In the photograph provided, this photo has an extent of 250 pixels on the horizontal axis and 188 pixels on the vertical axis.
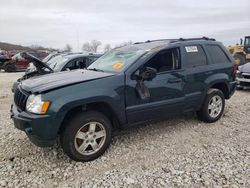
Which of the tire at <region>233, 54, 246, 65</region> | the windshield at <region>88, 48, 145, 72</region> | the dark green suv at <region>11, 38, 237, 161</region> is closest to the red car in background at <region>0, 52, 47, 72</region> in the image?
the windshield at <region>88, 48, 145, 72</region>

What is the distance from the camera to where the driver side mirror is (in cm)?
360

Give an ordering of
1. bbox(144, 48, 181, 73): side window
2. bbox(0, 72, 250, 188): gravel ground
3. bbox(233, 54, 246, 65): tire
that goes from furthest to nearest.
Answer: bbox(233, 54, 246, 65): tire, bbox(144, 48, 181, 73): side window, bbox(0, 72, 250, 188): gravel ground

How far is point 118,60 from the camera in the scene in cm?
420

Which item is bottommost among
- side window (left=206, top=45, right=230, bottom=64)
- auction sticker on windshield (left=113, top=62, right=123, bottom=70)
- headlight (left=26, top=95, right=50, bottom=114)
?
headlight (left=26, top=95, right=50, bottom=114)

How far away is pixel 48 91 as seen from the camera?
3.08 metres

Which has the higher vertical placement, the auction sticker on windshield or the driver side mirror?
the auction sticker on windshield

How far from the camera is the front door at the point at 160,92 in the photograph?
3.68 metres

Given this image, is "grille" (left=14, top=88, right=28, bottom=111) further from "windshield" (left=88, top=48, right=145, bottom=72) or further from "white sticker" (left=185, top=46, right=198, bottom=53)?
"white sticker" (left=185, top=46, right=198, bottom=53)

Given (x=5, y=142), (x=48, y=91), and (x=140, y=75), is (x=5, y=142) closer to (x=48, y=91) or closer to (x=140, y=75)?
(x=48, y=91)

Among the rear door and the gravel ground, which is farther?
the rear door

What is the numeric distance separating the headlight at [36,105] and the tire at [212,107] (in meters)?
3.23

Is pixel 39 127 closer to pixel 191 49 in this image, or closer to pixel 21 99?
pixel 21 99

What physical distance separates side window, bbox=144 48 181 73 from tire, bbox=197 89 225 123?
1.11 meters

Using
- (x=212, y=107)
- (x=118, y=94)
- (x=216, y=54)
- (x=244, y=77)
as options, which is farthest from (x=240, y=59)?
(x=118, y=94)
